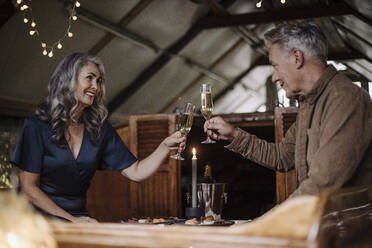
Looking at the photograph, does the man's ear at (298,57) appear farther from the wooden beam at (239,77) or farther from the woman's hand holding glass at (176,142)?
the wooden beam at (239,77)

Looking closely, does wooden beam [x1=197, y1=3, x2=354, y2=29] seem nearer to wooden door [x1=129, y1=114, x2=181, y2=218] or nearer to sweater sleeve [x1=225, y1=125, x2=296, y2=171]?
wooden door [x1=129, y1=114, x2=181, y2=218]

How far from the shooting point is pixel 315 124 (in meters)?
1.60

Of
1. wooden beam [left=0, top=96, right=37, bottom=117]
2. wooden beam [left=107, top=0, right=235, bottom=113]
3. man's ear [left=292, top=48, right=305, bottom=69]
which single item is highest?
wooden beam [left=107, top=0, right=235, bottom=113]

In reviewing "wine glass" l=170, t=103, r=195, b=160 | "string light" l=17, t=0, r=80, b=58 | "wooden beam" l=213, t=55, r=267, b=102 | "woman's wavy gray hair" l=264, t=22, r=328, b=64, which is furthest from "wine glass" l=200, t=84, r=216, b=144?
"wooden beam" l=213, t=55, r=267, b=102

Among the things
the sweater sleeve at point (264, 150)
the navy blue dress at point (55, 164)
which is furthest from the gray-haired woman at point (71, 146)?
the sweater sleeve at point (264, 150)

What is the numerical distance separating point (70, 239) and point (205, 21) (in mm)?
7268

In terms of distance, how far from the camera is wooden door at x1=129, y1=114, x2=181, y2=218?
12.7ft

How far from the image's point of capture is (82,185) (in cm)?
201

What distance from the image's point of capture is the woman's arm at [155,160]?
1965 mm

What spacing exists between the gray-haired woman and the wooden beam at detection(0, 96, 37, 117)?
3.96 meters

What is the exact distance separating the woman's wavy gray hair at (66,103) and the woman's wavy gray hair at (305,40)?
90cm

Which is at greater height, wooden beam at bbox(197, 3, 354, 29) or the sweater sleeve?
wooden beam at bbox(197, 3, 354, 29)

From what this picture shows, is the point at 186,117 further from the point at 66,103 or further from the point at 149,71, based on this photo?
the point at 149,71

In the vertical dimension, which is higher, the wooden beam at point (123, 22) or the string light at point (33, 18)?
the wooden beam at point (123, 22)
